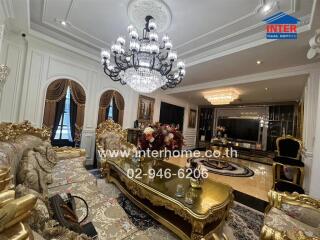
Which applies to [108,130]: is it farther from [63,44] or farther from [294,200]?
[294,200]

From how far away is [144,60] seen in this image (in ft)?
8.53

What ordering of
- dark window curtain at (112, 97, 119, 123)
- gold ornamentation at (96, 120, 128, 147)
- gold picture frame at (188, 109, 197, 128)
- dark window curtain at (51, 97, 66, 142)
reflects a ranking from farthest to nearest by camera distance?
1. gold picture frame at (188, 109, 197, 128)
2. dark window curtain at (112, 97, 119, 123)
3. gold ornamentation at (96, 120, 128, 147)
4. dark window curtain at (51, 97, 66, 142)

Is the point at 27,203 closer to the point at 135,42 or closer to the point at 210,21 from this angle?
the point at 135,42

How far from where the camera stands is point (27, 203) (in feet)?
1.56

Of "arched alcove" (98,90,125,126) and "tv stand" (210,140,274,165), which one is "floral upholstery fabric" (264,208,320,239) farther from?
"tv stand" (210,140,274,165)

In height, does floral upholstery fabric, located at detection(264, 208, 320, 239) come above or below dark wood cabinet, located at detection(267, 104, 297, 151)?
below

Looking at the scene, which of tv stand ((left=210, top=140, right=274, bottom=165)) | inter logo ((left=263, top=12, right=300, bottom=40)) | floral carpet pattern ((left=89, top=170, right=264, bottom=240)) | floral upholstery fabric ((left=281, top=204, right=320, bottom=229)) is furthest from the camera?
tv stand ((left=210, top=140, right=274, bottom=165))

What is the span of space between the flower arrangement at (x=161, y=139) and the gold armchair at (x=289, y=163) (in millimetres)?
1957

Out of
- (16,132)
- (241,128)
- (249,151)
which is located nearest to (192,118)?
(241,128)

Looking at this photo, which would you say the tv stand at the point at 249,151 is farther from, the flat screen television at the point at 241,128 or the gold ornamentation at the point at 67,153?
the gold ornamentation at the point at 67,153

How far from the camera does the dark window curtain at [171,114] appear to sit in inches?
272

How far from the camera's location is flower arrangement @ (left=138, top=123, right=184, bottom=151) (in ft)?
7.97

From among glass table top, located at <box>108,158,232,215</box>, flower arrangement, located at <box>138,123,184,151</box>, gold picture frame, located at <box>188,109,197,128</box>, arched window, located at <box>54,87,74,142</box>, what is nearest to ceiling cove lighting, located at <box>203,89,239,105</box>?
gold picture frame, located at <box>188,109,197,128</box>

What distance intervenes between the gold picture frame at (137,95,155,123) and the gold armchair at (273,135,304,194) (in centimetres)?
414
